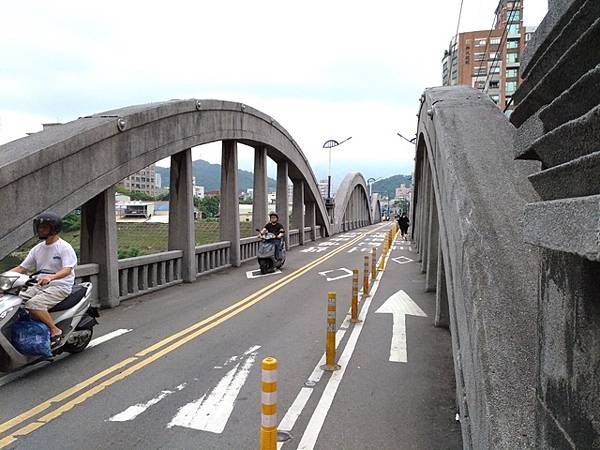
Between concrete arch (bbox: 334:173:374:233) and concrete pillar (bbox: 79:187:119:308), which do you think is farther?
concrete arch (bbox: 334:173:374:233)

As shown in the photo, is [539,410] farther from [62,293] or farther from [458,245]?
[62,293]

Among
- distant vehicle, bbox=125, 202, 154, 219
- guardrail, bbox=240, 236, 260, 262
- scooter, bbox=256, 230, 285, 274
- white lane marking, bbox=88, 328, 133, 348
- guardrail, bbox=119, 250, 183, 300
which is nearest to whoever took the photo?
white lane marking, bbox=88, 328, 133, 348

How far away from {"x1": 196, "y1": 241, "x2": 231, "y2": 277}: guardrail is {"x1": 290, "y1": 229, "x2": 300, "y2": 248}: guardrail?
9.55 m

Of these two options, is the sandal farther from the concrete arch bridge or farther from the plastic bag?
the concrete arch bridge

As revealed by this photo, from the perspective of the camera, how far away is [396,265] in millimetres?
17297

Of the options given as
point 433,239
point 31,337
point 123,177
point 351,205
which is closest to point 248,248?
point 123,177

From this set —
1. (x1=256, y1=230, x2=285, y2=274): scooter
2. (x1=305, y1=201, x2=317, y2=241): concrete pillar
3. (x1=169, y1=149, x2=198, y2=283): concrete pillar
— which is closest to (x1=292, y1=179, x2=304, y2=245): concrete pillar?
(x1=305, y1=201, x2=317, y2=241): concrete pillar

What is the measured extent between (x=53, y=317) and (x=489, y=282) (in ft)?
16.5

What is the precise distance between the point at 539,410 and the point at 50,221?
18.4 feet

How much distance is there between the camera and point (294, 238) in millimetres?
26672

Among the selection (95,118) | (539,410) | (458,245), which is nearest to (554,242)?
(539,410)

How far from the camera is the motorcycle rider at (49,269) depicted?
5.50 meters

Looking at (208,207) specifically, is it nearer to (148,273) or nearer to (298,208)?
(298,208)

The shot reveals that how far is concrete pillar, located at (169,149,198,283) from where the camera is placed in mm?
12875
